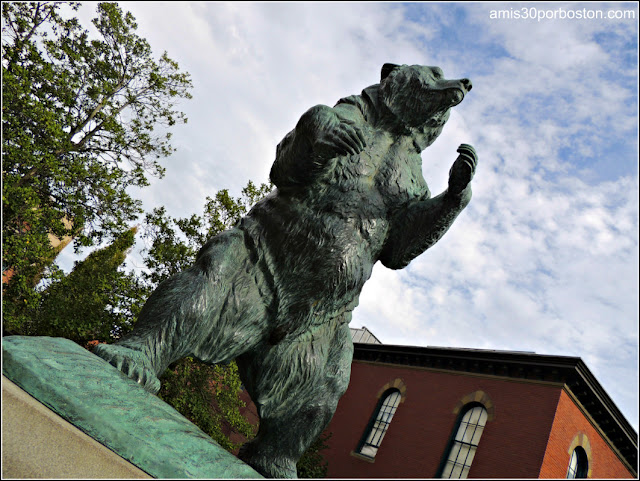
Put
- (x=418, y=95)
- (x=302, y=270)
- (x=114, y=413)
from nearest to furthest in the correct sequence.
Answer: (x=114, y=413)
(x=302, y=270)
(x=418, y=95)

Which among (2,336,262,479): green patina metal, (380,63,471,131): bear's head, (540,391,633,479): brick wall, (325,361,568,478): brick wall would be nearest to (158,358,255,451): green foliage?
(325,361,568,478): brick wall

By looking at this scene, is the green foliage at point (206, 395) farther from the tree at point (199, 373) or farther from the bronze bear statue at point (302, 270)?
the bronze bear statue at point (302, 270)

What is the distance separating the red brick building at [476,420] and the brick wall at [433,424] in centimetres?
3

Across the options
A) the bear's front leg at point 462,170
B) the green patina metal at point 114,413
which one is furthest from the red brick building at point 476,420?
the green patina metal at point 114,413

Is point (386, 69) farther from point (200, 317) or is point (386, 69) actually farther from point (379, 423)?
point (379, 423)

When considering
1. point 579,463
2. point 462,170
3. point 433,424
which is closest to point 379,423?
point 433,424

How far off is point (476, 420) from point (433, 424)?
1455mm

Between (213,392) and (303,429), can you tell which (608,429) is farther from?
(303,429)

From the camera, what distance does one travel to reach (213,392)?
14.7 meters

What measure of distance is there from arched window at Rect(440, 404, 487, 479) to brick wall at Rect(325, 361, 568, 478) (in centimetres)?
28

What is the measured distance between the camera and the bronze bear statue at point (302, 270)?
92.0 inches

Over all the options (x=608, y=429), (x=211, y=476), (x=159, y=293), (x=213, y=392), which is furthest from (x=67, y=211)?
(x=608, y=429)

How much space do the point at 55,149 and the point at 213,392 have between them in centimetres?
760

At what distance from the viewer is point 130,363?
77.5 inches
